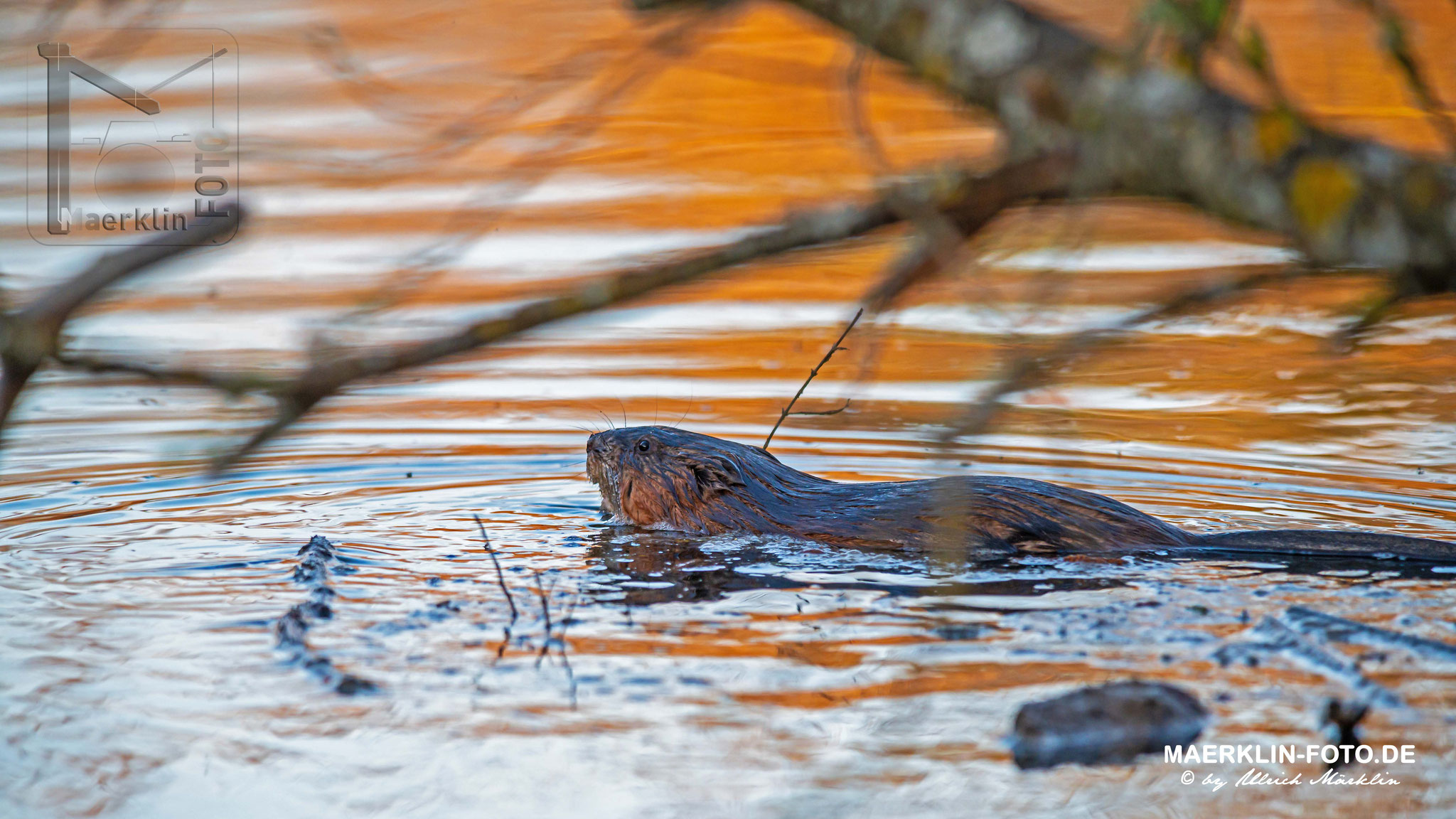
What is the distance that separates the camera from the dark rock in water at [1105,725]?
8.29ft

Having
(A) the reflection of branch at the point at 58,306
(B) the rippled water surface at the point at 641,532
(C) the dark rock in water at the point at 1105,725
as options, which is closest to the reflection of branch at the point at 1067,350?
(B) the rippled water surface at the point at 641,532

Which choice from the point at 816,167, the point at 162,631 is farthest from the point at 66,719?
the point at 816,167

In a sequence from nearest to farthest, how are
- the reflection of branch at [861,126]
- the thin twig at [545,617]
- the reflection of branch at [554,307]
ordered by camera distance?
the reflection of branch at [554,307] < the reflection of branch at [861,126] < the thin twig at [545,617]

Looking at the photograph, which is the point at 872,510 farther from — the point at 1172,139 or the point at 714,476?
the point at 1172,139

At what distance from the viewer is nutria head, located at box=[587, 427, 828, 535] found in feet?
14.8

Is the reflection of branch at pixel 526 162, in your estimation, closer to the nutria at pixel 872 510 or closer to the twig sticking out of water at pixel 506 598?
the twig sticking out of water at pixel 506 598

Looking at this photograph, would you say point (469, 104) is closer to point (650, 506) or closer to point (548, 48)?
point (548, 48)

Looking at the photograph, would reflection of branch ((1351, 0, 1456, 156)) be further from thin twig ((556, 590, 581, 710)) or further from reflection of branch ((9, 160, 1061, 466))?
thin twig ((556, 590, 581, 710))

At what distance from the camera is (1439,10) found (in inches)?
392

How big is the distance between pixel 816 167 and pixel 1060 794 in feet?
22.1

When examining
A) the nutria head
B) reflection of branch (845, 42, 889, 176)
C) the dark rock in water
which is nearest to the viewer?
reflection of branch (845, 42, 889, 176)

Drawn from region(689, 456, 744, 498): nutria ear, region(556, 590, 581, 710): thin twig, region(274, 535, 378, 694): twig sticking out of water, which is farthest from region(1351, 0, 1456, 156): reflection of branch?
region(689, 456, 744, 498): nutria ear

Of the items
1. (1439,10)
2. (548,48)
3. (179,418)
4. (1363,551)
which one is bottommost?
(179,418)

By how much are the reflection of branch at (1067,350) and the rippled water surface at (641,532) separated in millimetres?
56
